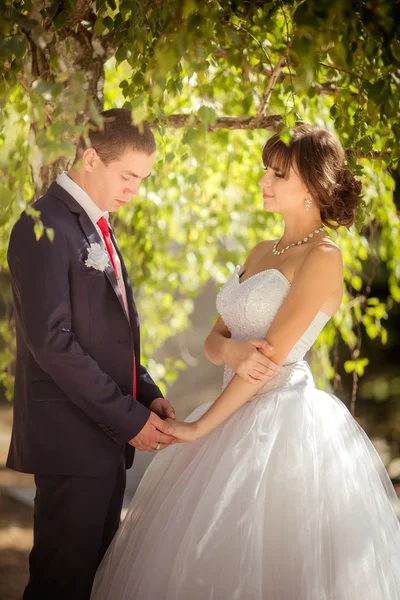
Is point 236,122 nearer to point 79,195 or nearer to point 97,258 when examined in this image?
point 79,195

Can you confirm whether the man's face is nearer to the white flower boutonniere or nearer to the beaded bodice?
the white flower boutonniere

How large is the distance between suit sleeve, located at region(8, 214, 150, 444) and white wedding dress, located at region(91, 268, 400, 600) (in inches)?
13.6

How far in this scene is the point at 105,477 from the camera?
222 cm

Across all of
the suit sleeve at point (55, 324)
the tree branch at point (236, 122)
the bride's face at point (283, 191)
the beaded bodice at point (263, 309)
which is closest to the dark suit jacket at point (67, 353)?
the suit sleeve at point (55, 324)

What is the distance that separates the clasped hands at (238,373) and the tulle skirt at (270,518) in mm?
80

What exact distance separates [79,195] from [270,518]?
106 cm

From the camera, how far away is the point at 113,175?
Answer: 2.24 m

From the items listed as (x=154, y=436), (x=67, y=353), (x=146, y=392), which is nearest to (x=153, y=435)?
(x=154, y=436)

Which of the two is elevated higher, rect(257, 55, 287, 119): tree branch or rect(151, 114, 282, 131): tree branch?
rect(257, 55, 287, 119): tree branch

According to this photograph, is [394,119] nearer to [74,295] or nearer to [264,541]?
[74,295]

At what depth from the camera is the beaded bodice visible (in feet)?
7.69

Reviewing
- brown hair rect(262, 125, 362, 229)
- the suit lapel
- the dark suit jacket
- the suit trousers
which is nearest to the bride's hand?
the dark suit jacket

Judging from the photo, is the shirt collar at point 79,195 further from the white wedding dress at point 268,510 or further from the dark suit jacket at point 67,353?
the white wedding dress at point 268,510

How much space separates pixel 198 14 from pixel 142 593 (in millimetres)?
A: 1507
